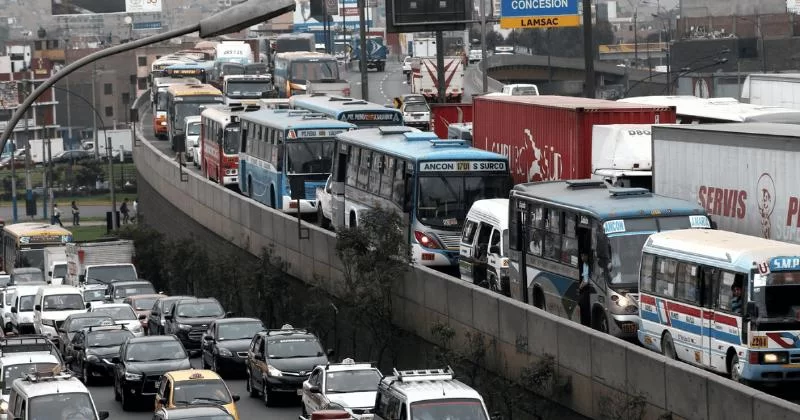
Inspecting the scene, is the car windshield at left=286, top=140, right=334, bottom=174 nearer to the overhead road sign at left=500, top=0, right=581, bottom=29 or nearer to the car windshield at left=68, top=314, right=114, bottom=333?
the car windshield at left=68, top=314, right=114, bottom=333

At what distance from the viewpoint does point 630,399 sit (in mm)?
20156

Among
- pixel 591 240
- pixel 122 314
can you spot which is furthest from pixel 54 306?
pixel 591 240

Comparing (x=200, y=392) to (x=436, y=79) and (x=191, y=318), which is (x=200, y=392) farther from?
(x=436, y=79)

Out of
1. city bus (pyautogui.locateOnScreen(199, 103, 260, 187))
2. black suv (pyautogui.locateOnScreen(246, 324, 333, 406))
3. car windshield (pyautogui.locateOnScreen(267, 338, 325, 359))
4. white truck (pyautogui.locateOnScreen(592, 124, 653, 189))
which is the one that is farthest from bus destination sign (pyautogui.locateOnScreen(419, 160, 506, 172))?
city bus (pyautogui.locateOnScreen(199, 103, 260, 187))

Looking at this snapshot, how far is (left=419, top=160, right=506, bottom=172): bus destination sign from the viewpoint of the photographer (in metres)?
31.7

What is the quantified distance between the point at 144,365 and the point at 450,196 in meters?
7.09

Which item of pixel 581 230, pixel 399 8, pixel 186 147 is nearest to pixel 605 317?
pixel 581 230

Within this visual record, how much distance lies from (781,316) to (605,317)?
180 inches

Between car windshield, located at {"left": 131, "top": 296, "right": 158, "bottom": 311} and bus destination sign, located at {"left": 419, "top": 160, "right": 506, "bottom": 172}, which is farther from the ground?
bus destination sign, located at {"left": 419, "top": 160, "right": 506, "bottom": 172}

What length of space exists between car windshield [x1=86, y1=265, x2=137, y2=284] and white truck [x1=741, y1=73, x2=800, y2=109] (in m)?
19.7

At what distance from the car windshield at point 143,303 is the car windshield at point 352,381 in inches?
737

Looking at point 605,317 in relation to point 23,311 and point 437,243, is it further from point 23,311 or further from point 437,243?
point 23,311

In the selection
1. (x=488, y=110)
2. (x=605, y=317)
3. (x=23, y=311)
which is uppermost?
(x=488, y=110)

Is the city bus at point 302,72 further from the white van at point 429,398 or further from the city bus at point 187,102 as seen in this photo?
the white van at point 429,398
